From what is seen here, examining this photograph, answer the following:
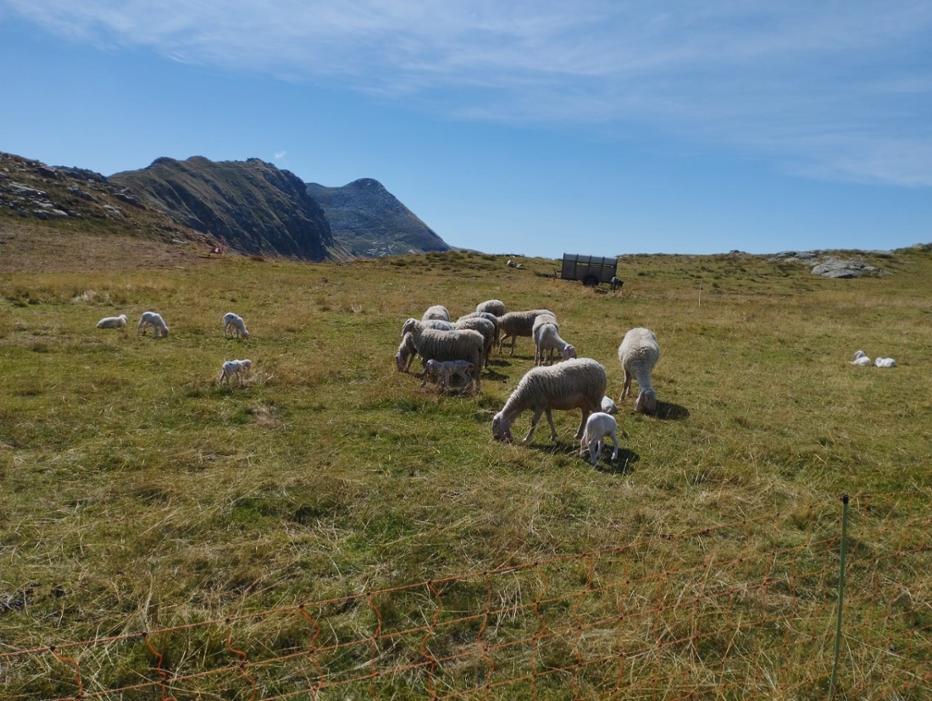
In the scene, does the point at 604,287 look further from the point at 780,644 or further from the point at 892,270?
the point at 780,644

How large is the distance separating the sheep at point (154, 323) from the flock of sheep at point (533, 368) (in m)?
0.03

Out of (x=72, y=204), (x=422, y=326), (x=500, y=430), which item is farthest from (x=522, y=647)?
(x=72, y=204)

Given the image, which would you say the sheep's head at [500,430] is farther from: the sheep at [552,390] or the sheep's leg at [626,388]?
the sheep's leg at [626,388]

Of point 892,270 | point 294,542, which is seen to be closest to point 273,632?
point 294,542

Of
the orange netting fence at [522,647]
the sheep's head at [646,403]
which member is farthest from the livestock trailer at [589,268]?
the orange netting fence at [522,647]

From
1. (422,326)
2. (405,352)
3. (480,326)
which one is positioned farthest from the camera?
(480,326)

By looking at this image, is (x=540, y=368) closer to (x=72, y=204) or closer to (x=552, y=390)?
(x=552, y=390)

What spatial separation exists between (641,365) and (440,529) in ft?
26.8

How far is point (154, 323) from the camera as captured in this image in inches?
763

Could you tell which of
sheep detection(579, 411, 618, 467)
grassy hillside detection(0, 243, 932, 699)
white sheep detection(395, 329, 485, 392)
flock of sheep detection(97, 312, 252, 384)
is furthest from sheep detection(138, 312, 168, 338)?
sheep detection(579, 411, 618, 467)

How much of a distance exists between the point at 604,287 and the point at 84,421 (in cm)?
3808

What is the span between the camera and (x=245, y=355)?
17.3 meters

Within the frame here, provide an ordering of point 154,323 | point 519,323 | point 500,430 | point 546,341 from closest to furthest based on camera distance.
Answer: point 500,430, point 546,341, point 154,323, point 519,323

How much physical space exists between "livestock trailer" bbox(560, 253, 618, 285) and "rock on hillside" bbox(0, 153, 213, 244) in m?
48.5
